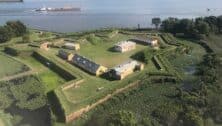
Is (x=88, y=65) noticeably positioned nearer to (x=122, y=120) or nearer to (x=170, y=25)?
(x=122, y=120)

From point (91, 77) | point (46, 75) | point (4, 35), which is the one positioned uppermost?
point (4, 35)

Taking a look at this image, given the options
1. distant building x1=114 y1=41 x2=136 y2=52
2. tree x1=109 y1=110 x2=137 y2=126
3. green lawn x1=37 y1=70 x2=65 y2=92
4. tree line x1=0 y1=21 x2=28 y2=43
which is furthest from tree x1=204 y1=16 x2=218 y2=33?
tree x1=109 y1=110 x2=137 y2=126

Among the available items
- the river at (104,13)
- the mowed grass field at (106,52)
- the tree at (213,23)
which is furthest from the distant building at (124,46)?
the river at (104,13)

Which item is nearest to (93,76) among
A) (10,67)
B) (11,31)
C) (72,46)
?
(10,67)

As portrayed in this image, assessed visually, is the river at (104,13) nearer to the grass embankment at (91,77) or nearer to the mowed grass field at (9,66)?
the grass embankment at (91,77)

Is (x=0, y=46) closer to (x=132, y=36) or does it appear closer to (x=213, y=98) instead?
(x=132, y=36)
